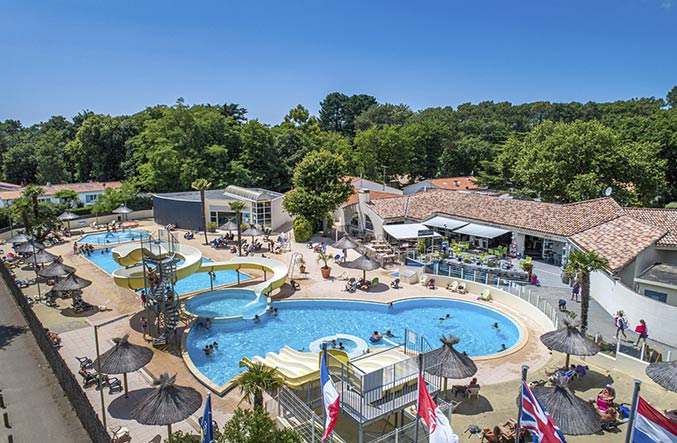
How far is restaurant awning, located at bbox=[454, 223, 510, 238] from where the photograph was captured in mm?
33747

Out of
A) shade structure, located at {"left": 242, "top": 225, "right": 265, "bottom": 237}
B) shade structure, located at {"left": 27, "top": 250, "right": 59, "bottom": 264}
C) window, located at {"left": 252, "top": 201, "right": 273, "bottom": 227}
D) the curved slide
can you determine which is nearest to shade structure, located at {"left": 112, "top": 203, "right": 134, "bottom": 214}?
window, located at {"left": 252, "top": 201, "right": 273, "bottom": 227}

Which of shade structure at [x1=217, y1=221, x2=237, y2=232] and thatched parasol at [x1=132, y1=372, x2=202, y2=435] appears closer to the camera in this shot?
thatched parasol at [x1=132, y1=372, x2=202, y2=435]

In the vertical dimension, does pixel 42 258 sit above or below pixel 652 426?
below

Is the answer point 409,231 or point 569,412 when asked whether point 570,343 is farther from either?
point 409,231

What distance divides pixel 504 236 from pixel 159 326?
26.8 m

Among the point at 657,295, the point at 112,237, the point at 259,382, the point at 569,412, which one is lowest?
the point at 112,237

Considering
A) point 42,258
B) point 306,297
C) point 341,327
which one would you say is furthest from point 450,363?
point 42,258

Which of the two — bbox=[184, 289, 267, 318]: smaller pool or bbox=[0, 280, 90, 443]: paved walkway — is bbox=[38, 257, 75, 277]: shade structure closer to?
bbox=[0, 280, 90, 443]: paved walkway

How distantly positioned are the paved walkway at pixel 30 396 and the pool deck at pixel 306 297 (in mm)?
934

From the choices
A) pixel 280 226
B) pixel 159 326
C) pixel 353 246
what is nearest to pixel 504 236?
pixel 353 246

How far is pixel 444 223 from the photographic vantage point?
37.0 metres

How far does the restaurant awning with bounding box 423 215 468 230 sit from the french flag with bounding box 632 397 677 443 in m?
26.9

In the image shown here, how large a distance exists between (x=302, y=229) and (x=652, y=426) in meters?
32.9

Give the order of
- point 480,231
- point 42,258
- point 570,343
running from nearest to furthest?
point 570,343, point 42,258, point 480,231
